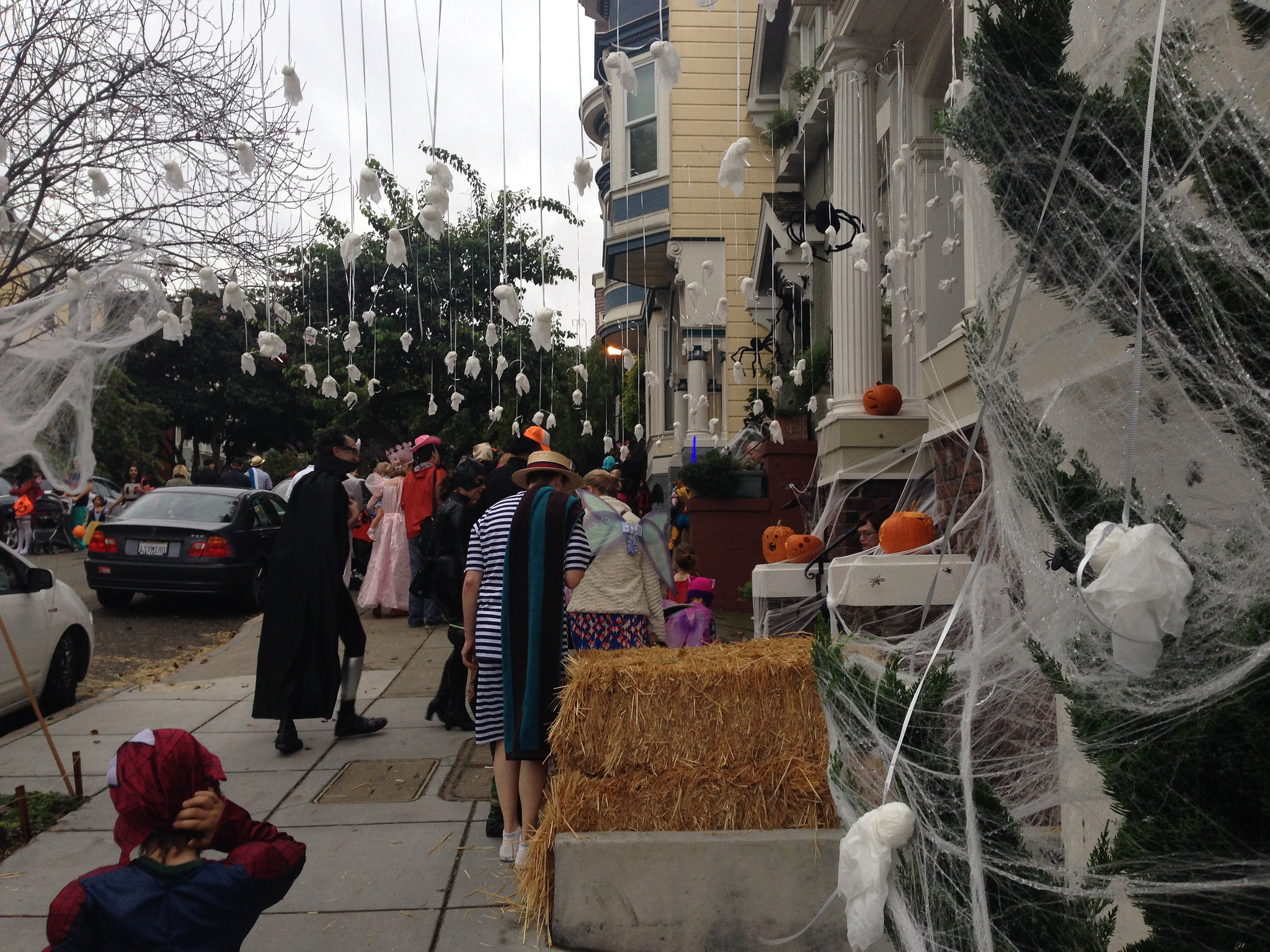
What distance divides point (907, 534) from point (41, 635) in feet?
21.0

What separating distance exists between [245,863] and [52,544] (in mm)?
23982

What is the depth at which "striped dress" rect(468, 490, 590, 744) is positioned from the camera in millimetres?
5055

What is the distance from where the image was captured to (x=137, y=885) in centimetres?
255

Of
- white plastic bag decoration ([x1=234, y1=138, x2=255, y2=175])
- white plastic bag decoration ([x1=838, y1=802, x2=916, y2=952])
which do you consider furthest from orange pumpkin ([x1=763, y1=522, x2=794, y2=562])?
white plastic bag decoration ([x1=838, y1=802, x2=916, y2=952])

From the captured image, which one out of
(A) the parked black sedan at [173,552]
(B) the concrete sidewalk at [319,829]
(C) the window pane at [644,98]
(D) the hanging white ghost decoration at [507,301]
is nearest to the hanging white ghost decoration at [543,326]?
(D) the hanging white ghost decoration at [507,301]

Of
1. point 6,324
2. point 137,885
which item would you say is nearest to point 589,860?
point 137,885

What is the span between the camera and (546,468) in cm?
533

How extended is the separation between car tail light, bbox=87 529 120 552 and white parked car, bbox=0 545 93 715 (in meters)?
3.94

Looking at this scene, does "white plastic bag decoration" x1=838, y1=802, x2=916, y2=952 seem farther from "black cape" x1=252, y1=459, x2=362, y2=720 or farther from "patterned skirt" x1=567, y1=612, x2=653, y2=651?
"black cape" x1=252, y1=459, x2=362, y2=720

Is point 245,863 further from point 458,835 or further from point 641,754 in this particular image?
point 458,835

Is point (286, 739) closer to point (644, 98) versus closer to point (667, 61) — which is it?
point (667, 61)

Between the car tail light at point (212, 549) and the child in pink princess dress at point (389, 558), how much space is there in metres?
1.71

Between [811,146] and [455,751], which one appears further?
[811,146]

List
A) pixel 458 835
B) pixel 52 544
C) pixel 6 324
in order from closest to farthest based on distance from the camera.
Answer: pixel 458 835
pixel 6 324
pixel 52 544
